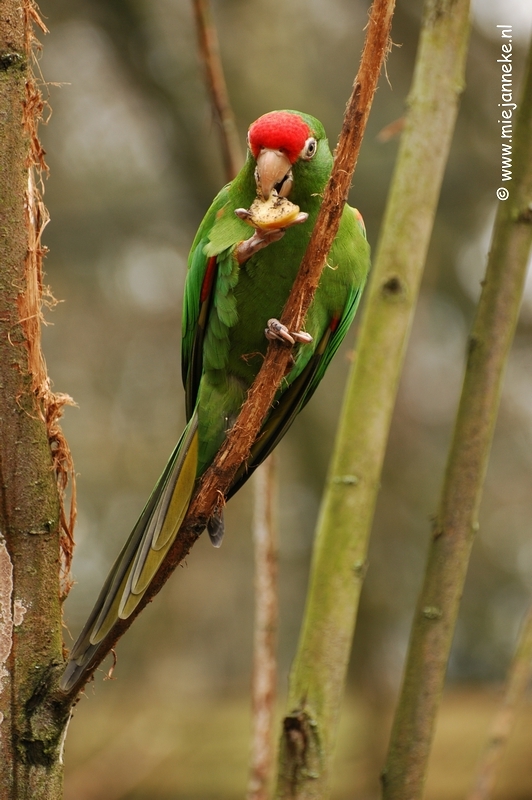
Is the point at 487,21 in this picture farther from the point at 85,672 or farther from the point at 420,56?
the point at 85,672

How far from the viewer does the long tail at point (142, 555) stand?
165 centimetres

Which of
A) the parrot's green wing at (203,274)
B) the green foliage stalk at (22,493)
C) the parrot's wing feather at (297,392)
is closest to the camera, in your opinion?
the green foliage stalk at (22,493)

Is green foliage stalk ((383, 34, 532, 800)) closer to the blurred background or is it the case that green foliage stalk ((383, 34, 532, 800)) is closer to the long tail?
the long tail

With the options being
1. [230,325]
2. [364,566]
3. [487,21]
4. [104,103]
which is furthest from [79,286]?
[364,566]

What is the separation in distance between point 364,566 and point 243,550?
4.82 meters

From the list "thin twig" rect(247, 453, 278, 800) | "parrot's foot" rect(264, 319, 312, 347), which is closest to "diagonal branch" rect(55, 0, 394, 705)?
"parrot's foot" rect(264, 319, 312, 347)

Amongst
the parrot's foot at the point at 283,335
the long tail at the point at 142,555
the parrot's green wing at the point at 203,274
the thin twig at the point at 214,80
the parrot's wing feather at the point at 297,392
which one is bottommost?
the long tail at the point at 142,555

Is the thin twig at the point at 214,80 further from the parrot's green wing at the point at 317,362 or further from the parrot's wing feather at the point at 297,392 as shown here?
the parrot's wing feather at the point at 297,392

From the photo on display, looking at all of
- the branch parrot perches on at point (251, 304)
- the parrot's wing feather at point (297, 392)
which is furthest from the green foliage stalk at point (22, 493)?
the parrot's wing feather at point (297, 392)

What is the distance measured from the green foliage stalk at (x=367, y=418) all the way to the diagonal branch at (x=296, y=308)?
252 millimetres

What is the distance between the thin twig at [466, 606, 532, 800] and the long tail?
1.05 meters

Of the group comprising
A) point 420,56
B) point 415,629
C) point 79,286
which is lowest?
point 415,629

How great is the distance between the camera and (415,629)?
1.85 metres

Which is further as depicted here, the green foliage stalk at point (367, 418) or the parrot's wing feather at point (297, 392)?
the parrot's wing feather at point (297, 392)
